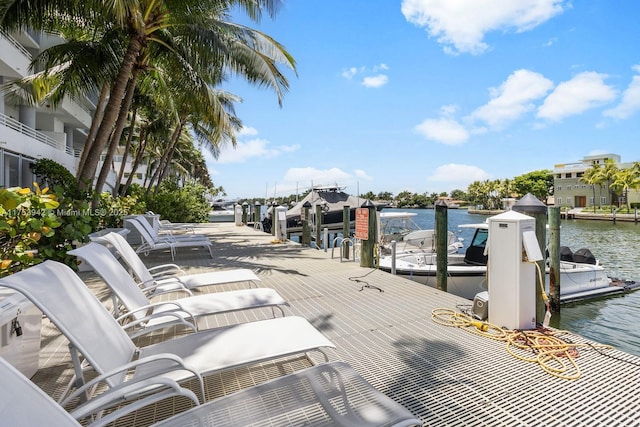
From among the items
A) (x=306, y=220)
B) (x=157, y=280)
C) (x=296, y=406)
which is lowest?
(x=296, y=406)

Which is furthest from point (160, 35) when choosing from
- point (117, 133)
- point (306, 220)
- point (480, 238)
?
point (480, 238)

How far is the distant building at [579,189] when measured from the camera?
62.6 meters

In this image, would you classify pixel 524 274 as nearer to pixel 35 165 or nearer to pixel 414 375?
pixel 414 375

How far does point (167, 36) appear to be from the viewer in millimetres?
10078

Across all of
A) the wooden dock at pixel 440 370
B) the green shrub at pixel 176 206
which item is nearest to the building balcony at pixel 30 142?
the green shrub at pixel 176 206

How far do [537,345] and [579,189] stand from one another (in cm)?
7881

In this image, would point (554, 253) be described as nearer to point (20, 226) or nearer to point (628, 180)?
point (20, 226)

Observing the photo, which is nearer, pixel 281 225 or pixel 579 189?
pixel 281 225

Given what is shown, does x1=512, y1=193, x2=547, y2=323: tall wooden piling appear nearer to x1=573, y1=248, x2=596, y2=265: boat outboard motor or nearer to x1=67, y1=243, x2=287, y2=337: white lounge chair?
x1=67, y1=243, x2=287, y2=337: white lounge chair

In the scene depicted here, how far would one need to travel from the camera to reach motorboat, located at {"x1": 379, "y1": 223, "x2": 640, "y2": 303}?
870 cm

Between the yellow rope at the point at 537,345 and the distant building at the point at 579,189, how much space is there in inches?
2747

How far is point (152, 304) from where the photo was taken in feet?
10.8

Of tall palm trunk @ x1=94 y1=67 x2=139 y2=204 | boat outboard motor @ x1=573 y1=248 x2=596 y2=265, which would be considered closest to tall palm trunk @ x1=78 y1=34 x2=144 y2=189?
tall palm trunk @ x1=94 y1=67 x2=139 y2=204

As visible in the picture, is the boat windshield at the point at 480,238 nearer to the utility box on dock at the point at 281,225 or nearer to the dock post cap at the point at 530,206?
→ the utility box on dock at the point at 281,225
